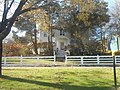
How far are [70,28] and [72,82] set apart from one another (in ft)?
105

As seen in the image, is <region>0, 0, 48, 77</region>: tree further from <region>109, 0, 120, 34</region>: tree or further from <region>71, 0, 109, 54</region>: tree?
<region>109, 0, 120, 34</region>: tree

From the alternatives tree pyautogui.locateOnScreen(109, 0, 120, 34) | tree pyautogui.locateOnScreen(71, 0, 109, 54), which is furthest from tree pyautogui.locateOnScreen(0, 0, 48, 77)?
tree pyautogui.locateOnScreen(109, 0, 120, 34)

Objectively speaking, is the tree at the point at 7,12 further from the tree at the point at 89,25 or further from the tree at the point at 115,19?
the tree at the point at 115,19

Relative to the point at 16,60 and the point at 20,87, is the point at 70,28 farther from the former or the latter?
the point at 20,87

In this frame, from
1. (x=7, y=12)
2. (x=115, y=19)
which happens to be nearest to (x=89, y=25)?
(x=115, y=19)

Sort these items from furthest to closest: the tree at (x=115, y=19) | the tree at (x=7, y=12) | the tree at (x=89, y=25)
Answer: the tree at (x=115, y=19)
the tree at (x=89, y=25)
the tree at (x=7, y=12)

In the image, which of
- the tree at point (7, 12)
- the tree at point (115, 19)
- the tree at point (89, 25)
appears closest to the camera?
the tree at point (7, 12)

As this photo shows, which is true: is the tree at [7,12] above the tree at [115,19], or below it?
below

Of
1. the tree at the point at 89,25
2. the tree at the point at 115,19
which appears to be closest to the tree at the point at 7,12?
the tree at the point at 89,25

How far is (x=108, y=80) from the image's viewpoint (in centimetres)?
1781

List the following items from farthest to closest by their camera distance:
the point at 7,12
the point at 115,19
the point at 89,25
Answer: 1. the point at 115,19
2. the point at 89,25
3. the point at 7,12

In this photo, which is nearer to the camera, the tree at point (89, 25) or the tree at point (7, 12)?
the tree at point (7, 12)

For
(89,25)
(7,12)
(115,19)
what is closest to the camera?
(7,12)

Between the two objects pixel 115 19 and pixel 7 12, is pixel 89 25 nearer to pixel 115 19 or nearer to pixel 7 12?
pixel 115 19
